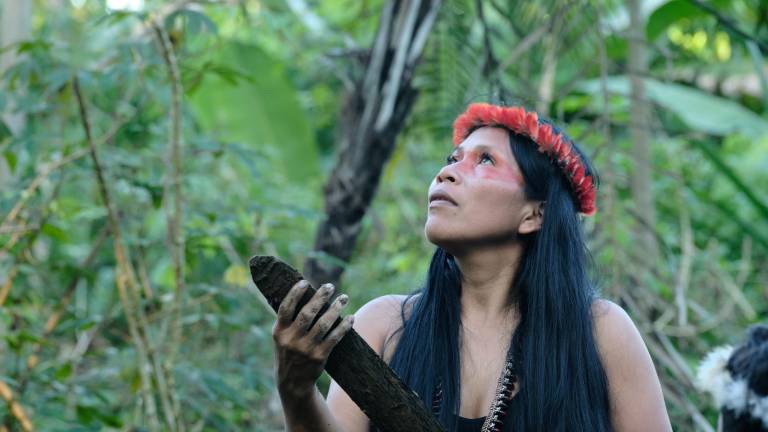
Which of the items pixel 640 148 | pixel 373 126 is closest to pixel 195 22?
pixel 373 126

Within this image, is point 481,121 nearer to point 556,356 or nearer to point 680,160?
point 556,356

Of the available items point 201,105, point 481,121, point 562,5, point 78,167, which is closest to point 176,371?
point 78,167

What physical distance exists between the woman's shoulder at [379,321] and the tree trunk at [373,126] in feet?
4.82

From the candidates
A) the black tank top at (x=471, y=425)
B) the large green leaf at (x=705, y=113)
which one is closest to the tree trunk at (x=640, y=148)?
the large green leaf at (x=705, y=113)

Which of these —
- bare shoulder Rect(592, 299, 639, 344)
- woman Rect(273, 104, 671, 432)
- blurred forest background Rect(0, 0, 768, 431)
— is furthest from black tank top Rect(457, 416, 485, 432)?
blurred forest background Rect(0, 0, 768, 431)

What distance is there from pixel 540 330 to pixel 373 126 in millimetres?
1784

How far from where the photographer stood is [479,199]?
90.7 inches

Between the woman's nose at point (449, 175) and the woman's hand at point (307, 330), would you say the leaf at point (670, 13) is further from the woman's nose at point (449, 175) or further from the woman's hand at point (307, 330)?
the woman's hand at point (307, 330)

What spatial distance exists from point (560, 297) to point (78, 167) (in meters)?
1.68

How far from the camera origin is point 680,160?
6793 millimetres

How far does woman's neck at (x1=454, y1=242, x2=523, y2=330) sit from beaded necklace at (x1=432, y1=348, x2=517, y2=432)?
11 centimetres

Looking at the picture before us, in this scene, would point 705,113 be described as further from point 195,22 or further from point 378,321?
point 378,321

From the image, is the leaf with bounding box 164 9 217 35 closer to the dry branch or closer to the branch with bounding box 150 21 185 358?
the branch with bounding box 150 21 185 358

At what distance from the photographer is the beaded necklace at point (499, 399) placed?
88.5 inches
